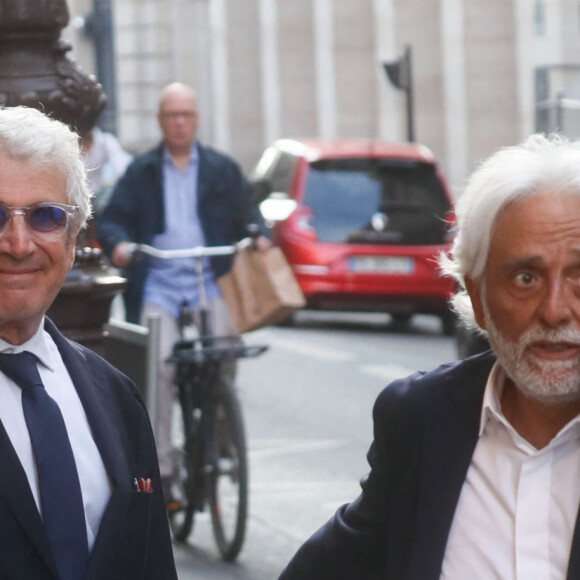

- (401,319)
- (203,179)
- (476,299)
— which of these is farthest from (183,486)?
(401,319)

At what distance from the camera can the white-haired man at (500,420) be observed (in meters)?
2.85

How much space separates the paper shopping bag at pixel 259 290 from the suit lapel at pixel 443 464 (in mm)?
4433

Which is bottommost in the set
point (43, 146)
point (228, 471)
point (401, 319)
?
point (401, 319)

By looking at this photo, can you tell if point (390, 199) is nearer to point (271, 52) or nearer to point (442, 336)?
point (442, 336)

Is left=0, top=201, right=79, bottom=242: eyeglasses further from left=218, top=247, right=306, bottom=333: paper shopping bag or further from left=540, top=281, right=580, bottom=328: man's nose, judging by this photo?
left=218, top=247, right=306, bottom=333: paper shopping bag

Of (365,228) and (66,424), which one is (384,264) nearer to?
(365,228)

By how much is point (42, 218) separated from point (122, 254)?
4.75 metres

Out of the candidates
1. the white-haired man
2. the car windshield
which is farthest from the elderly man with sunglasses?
the car windshield

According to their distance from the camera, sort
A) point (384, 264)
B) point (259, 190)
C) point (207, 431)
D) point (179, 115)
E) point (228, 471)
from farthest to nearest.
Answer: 1. point (384, 264)
2. point (259, 190)
3. point (179, 115)
4. point (207, 431)
5. point (228, 471)

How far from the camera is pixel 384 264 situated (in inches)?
655

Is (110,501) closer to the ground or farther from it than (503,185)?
closer to the ground

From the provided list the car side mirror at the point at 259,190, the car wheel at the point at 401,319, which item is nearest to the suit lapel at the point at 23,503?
the car side mirror at the point at 259,190

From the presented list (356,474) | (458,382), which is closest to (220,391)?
(356,474)

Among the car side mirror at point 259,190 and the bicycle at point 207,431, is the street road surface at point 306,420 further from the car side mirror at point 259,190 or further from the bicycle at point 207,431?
the car side mirror at point 259,190
